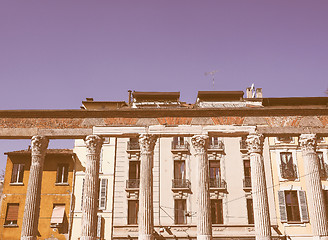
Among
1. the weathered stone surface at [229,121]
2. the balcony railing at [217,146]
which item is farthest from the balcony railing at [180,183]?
the weathered stone surface at [229,121]

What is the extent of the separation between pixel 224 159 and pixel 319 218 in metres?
11.0

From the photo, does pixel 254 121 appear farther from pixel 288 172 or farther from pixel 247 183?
pixel 288 172

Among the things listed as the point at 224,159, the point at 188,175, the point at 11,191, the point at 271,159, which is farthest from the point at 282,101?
the point at 11,191

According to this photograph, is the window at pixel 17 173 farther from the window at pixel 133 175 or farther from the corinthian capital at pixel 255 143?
the corinthian capital at pixel 255 143

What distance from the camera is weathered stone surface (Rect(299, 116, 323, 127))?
812 inches

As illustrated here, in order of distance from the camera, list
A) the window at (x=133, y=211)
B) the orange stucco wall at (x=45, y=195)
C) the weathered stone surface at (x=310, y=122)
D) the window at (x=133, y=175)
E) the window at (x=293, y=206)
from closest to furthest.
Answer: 1. the weathered stone surface at (x=310, y=122)
2. the window at (x=293, y=206)
3. the window at (x=133, y=211)
4. the window at (x=133, y=175)
5. the orange stucco wall at (x=45, y=195)

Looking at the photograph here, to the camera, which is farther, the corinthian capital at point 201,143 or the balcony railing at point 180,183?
the balcony railing at point 180,183

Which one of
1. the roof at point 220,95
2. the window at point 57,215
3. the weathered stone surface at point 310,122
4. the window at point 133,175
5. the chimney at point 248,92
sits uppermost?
the chimney at point 248,92

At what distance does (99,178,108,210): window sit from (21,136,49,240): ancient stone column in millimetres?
8732

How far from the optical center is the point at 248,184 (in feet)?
91.4

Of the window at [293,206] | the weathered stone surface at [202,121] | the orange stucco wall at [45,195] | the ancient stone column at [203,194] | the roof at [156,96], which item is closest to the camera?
the ancient stone column at [203,194]

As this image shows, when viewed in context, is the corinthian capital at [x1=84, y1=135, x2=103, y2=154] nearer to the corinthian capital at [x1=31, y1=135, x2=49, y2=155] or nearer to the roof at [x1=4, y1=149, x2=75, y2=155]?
the corinthian capital at [x1=31, y1=135, x2=49, y2=155]

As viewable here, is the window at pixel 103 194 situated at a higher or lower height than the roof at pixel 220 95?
lower

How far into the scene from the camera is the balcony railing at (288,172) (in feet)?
91.7
